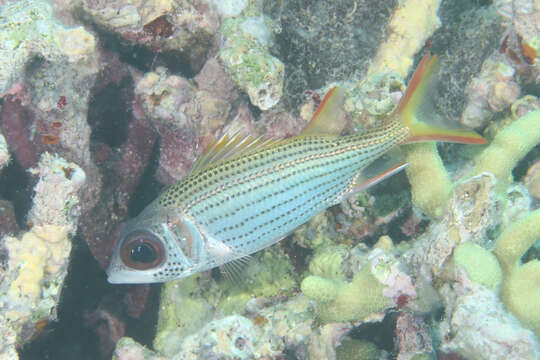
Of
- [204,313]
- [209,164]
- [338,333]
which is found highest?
[209,164]

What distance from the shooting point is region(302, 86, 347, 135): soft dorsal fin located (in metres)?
3.26

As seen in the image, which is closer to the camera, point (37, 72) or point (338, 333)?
point (338, 333)

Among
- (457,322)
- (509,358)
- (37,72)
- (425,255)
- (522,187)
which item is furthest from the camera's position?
(522,187)

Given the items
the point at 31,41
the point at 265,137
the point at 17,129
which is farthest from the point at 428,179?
the point at 17,129

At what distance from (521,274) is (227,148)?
7.72 feet

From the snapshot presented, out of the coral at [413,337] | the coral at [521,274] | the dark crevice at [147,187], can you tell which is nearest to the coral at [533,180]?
the coral at [521,274]

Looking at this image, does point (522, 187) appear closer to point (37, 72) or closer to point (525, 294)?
point (525, 294)

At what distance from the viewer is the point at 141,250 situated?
10.00 feet

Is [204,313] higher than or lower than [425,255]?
lower

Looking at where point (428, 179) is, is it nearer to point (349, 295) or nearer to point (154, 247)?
point (349, 295)

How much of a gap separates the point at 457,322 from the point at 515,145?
161 cm

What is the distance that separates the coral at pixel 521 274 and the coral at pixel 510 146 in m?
0.58

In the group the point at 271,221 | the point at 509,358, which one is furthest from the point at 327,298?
the point at 509,358

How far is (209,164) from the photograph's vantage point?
3193mm
